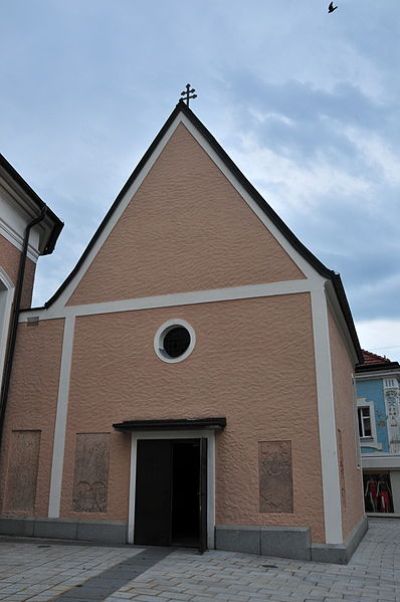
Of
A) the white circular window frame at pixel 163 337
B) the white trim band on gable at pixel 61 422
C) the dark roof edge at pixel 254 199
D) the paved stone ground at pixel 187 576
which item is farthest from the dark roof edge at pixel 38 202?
the paved stone ground at pixel 187 576

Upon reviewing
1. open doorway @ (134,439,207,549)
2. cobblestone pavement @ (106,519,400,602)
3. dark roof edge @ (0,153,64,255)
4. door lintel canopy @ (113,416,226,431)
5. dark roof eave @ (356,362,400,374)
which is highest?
dark roof edge @ (0,153,64,255)

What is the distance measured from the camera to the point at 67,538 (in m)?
10.8

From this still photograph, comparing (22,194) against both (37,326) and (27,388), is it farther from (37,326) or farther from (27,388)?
(27,388)

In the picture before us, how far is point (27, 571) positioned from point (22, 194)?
873 centimetres

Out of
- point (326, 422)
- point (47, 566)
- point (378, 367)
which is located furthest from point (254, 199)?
point (378, 367)

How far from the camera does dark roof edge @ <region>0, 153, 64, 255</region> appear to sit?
12.2 meters

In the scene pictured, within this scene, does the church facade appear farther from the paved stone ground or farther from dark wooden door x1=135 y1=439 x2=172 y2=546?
the paved stone ground

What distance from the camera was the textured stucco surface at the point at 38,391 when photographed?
38.1 feet

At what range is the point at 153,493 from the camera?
10547 mm

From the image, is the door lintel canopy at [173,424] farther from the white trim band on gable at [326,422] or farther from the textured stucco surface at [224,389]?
the white trim band on gable at [326,422]

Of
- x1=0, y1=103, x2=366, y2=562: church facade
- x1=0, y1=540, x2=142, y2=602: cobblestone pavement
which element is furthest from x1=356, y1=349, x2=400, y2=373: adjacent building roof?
x1=0, y1=540, x2=142, y2=602: cobblestone pavement

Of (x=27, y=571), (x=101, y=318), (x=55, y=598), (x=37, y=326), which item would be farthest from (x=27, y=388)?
(x=55, y=598)

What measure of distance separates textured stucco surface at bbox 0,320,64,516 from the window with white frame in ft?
57.5

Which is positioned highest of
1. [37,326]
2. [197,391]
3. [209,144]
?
[209,144]
